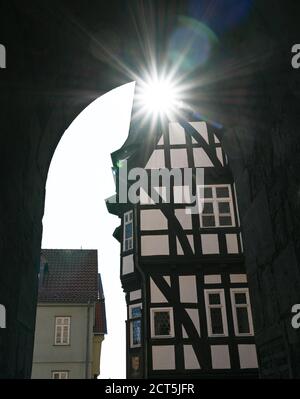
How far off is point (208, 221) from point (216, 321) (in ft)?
10.3

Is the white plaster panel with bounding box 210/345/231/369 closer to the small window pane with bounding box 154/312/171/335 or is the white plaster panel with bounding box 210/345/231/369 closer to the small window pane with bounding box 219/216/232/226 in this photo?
the small window pane with bounding box 154/312/171/335

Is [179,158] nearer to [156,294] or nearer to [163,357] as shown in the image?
[156,294]

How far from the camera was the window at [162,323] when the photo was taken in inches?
476

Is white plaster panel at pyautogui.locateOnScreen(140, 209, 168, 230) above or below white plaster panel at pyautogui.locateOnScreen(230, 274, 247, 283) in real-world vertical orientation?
above

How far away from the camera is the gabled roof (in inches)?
800

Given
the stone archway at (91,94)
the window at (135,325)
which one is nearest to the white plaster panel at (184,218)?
the window at (135,325)

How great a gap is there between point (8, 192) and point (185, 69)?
234 centimetres

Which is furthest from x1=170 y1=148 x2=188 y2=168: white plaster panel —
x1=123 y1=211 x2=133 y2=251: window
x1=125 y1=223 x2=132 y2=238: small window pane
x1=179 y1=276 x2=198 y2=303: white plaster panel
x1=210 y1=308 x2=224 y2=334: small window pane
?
x1=210 y1=308 x2=224 y2=334: small window pane

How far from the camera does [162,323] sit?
40.2 ft

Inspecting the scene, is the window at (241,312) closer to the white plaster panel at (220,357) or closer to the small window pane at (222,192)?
the white plaster panel at (220,357)

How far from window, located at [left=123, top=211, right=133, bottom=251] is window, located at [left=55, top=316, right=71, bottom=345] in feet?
24.8

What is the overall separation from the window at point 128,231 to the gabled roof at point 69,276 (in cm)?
688
